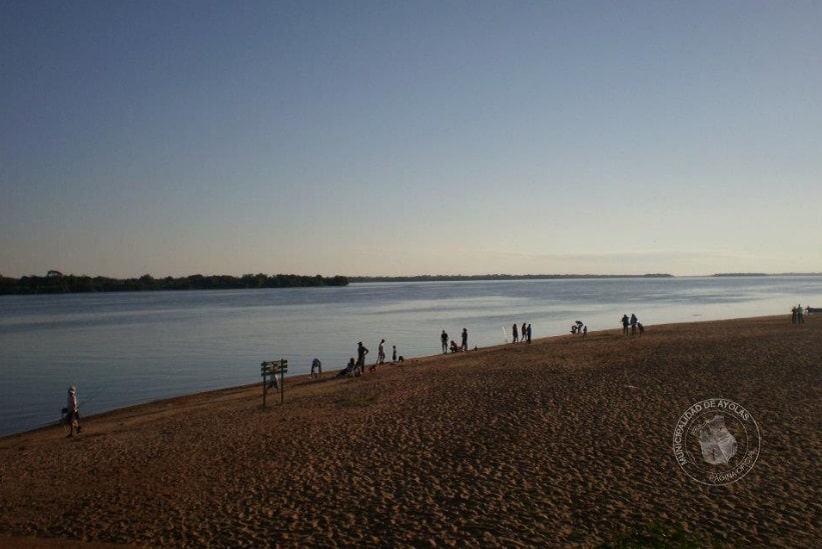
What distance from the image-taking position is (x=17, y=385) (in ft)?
104

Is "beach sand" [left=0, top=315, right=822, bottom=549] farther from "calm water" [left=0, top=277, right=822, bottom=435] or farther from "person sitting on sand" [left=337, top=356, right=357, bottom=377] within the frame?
"calm water" [left=0, top=277, right=822, bottom=435]

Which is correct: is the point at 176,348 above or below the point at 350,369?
below

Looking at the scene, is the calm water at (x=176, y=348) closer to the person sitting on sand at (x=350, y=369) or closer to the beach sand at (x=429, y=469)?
the person sitting on sand at (x=350, y=369)

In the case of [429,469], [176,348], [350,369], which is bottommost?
[176,348]

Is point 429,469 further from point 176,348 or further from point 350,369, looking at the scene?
point 176,348

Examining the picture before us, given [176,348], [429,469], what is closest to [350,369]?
[429,469]

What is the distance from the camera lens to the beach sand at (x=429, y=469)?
9711 mm

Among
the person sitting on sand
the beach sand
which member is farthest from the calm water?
the beach sand

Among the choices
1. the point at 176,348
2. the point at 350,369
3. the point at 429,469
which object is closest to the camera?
the point at 429,469

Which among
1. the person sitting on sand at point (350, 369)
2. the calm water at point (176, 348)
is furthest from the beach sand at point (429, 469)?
the calm water at point (176, 348)

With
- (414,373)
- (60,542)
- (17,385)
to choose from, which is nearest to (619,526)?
(60,542)

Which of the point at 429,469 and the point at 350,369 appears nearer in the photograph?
the point at 429,469

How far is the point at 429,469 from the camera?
1259 cm

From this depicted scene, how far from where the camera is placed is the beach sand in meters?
9.71
